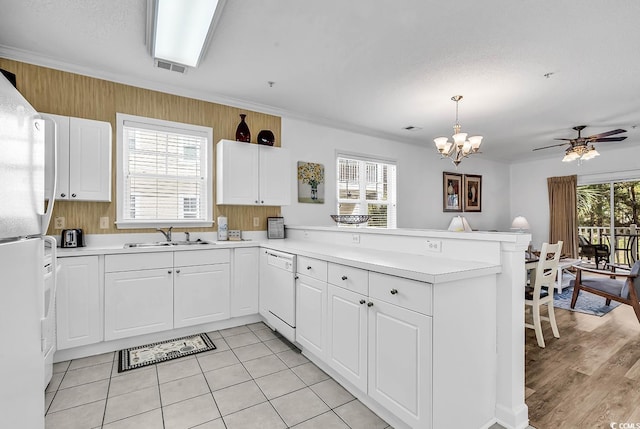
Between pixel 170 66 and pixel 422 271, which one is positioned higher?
pixel 170 66

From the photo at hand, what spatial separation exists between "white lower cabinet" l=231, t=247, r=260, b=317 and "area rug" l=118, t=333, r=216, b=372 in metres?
0.43

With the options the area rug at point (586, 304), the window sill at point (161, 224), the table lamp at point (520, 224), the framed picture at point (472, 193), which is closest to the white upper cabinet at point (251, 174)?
the window sill at point (161, 224)

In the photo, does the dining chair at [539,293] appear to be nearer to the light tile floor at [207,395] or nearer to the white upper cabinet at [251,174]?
the light tile floor at [207,395]

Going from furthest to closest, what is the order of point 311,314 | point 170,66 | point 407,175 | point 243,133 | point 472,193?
1. point 472,193
2. point 407,175
3. point 243,133
4. point 170,66
5. point 311,314

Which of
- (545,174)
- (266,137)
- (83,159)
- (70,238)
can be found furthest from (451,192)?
(70,238)

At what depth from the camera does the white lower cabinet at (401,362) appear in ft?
4.97

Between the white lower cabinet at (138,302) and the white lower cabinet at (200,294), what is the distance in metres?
0.08

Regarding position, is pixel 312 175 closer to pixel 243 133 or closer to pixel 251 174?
pixel 251 174

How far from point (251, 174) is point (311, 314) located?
188 centimetres

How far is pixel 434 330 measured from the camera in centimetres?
148

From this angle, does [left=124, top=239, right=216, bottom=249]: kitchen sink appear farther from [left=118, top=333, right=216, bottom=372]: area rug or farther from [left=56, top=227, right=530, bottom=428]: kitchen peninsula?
[left=56, top=227, right=530, bottom=428]: kitchen peninsula

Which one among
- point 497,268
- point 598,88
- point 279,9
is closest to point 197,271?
point 279,9

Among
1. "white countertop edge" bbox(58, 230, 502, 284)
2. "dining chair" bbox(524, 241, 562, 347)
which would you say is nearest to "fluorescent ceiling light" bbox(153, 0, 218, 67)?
"white countertop edge" bbox(58, 230, 502, 284)

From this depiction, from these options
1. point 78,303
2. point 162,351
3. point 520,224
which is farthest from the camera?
point 520,224
